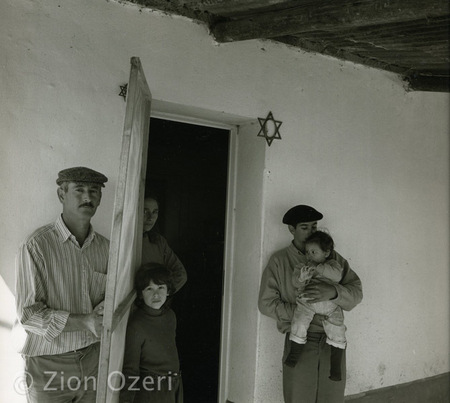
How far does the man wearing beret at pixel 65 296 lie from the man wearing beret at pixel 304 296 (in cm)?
121

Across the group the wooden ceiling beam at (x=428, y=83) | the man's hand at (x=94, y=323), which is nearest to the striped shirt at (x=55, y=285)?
the man's hand at (x=94, y=323)

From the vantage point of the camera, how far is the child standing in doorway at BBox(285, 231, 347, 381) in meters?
→ 3.18

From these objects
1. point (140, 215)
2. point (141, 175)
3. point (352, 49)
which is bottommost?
point (140, 215)

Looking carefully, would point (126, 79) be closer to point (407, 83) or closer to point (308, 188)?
point (308, 188)

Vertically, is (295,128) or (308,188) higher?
(295,128)

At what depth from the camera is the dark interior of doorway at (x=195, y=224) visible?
150 inches

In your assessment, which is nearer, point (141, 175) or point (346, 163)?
point (141, 175)

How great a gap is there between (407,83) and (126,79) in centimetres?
268

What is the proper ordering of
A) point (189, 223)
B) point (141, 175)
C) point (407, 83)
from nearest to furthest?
point (141, 175)
point (189, 223)
point (407, 83)

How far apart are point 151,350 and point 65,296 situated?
0.56 m

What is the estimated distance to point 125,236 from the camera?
2.42 meters

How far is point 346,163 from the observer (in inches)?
160

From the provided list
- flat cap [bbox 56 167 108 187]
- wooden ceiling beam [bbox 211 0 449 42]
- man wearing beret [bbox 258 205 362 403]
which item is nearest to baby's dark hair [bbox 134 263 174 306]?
flat cap [bbox 56 167 108 187]

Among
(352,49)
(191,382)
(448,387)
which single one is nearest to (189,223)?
(191,382)
